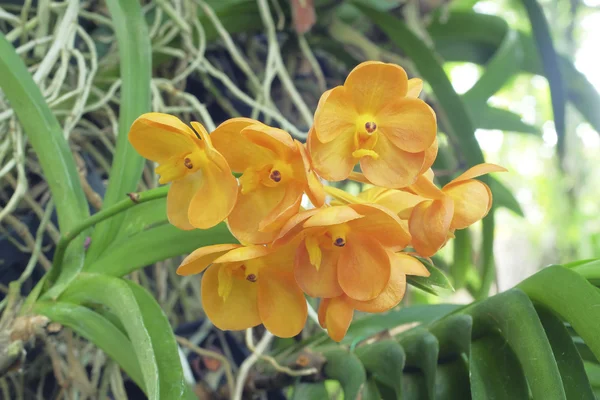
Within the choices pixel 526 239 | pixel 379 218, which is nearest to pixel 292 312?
pixel 379 218

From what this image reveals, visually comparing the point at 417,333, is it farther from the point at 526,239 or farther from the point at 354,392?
the point at 526,239

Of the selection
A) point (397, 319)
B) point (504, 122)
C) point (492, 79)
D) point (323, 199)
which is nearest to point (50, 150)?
point (323, 199)

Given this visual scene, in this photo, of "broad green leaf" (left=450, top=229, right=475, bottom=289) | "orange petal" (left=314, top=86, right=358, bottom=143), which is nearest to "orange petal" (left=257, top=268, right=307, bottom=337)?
"orange petal" (left=314, top=86, right=358, bottom=143)

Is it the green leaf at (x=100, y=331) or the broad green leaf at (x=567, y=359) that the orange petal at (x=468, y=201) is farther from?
the green leaf at (x=100, y=331)

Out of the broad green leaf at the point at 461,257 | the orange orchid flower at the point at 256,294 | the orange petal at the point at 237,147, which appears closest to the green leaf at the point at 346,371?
the orange orchid flower at the point at 256,294

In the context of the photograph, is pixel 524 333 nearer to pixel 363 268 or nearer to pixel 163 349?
pixel 363 268

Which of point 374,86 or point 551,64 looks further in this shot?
point 551,64
